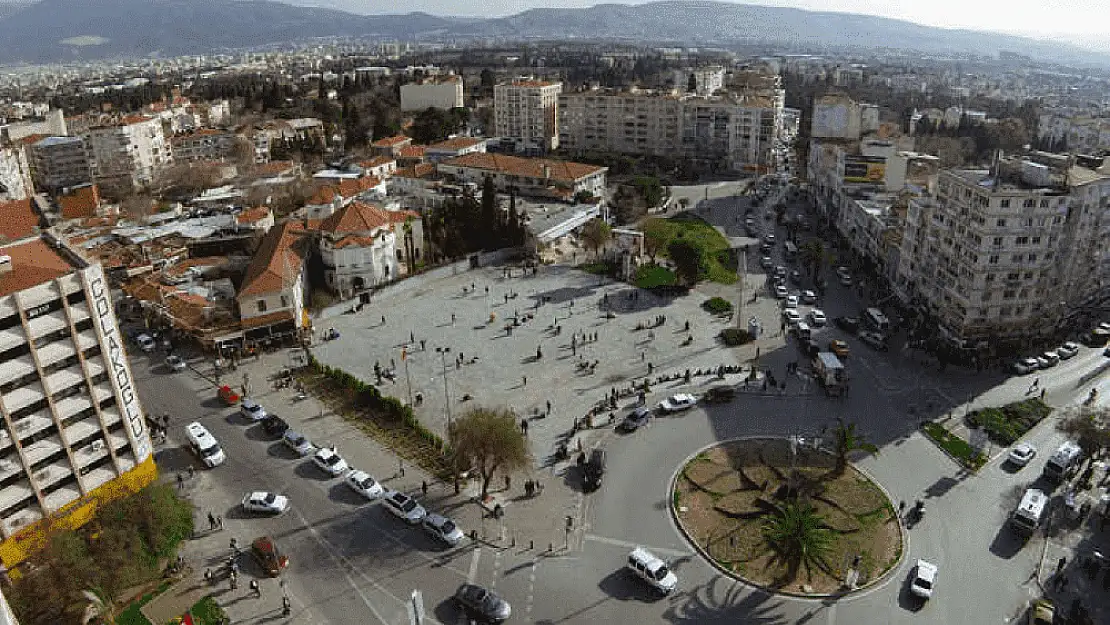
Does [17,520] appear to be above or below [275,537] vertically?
above

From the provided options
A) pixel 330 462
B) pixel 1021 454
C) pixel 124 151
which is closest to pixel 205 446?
pixel 330 462

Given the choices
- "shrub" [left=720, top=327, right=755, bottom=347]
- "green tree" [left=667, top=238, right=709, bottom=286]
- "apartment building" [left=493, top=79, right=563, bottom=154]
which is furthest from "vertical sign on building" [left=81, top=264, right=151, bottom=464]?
"apartment building" [left=493, top=79, right=563, bottom=154]

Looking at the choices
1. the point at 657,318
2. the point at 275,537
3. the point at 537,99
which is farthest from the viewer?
the point at 537,99

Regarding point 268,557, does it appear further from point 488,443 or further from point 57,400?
point 57,400

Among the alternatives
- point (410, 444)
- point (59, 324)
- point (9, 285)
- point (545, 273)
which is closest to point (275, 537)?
point (410, 444)

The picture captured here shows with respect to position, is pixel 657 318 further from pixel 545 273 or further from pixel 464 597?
pixel 464 597

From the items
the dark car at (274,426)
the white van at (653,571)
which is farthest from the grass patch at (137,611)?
the white van at (653,571)
